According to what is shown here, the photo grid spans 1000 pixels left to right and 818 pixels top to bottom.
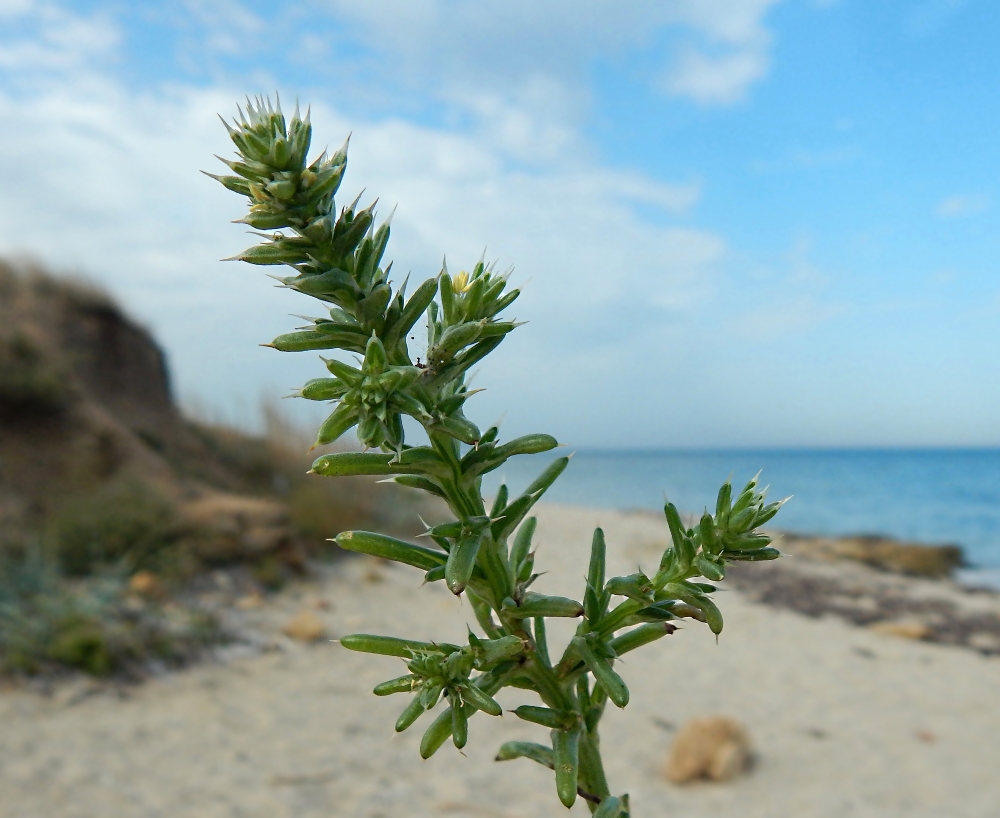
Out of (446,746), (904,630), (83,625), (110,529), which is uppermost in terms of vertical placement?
(110,529)

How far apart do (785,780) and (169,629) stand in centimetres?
636

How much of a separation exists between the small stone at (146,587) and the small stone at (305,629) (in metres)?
1.60

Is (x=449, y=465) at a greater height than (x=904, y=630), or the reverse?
(x=449, y=465)

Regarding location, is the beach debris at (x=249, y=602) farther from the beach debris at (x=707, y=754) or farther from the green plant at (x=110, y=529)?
the beach debris at (x=707, y=754)

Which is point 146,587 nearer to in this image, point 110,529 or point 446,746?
point 110,529

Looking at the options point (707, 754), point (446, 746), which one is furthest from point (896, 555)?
point (446, 746)

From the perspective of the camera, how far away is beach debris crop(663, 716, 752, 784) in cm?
680

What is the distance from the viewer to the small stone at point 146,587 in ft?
31.1

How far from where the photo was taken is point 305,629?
9320 millimetres

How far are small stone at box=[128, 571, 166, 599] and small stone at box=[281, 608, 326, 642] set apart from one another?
1.60 m

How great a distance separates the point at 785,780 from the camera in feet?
22.6

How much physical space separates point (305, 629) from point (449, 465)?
910 centimetres

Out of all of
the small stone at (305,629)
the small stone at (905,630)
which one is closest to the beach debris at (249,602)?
the small stone at (305,629)

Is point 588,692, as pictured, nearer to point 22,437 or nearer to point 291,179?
point 291,179
